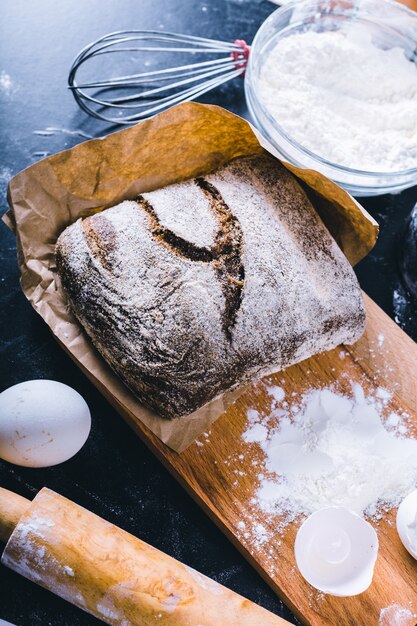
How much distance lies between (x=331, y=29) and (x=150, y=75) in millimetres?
406

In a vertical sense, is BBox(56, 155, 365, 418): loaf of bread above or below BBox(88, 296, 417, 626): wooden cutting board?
above

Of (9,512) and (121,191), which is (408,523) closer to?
(9,512)

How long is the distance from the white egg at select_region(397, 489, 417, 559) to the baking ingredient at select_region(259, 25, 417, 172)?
2.06ft

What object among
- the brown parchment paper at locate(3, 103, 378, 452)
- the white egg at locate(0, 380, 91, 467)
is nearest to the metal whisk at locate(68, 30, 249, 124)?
the brown parchment paper at locate(3, 103, 378, 452)

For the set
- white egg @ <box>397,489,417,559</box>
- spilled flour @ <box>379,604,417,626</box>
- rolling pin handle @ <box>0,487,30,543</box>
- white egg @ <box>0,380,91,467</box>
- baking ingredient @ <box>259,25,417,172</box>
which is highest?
baking ingredient @ <box>259,25,417,172</box>

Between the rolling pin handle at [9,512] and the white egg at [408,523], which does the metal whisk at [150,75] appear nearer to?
the rolling pin handle at [9,512]

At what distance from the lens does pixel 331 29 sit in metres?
1.67

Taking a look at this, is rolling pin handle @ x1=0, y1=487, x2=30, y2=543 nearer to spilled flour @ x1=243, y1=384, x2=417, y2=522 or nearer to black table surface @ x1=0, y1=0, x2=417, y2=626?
black table surface @ x1=0, y1=0, x2=417, y2=626

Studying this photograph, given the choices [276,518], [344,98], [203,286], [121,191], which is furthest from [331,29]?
[276,518]

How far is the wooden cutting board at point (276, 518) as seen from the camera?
4.17 ft

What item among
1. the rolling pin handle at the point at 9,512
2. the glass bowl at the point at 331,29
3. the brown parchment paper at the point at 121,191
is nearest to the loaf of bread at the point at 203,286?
the brown parchment paper at the point at 121,191

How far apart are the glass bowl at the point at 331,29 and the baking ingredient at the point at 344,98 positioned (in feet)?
0.08

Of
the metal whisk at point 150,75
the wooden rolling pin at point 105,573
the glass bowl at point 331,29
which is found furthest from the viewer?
the metal whisk at point 150,75

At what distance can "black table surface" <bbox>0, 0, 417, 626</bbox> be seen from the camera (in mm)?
1311
